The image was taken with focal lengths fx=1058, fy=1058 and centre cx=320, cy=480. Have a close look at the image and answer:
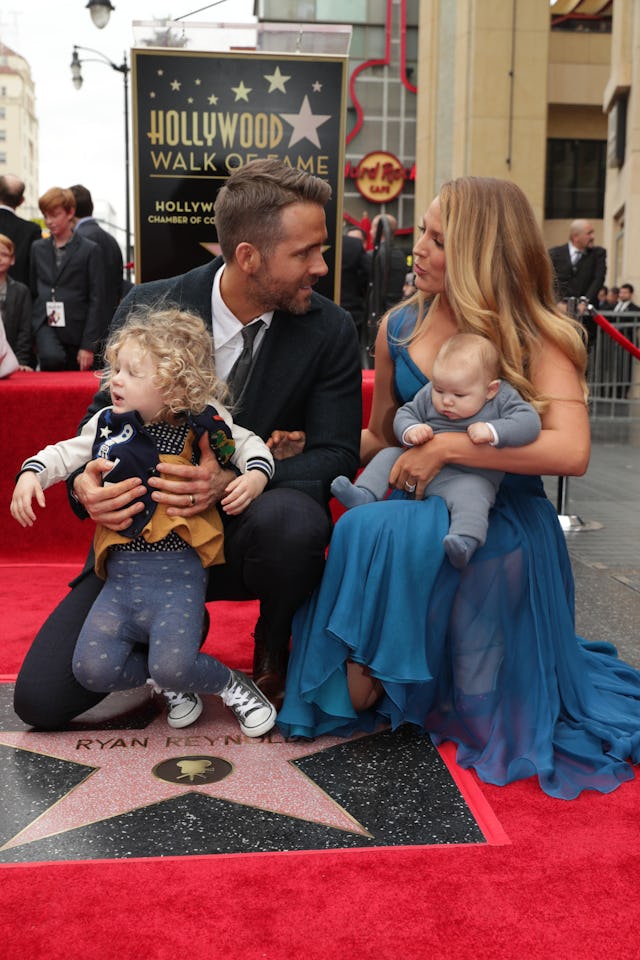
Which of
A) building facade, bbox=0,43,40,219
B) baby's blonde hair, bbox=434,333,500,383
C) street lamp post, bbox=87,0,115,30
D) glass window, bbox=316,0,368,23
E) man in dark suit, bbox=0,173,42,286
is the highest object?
building facade, bbox=0,43,40,219

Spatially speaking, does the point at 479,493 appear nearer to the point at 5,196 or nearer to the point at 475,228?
the point at 475,228

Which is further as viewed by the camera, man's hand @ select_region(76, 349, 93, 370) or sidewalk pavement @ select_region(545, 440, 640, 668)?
man's hand @ select_region(76, 349, 93, 370)

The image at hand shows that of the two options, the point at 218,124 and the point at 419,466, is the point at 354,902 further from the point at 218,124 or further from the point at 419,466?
the point at 218,124

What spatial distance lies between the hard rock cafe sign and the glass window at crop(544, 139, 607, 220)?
669 cm

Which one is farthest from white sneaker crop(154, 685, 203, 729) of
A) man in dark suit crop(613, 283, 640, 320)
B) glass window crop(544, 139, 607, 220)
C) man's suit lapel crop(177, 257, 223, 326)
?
glass window crop(544, 139, 607, 220)

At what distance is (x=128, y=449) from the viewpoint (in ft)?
9.36

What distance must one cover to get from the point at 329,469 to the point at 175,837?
126 cm

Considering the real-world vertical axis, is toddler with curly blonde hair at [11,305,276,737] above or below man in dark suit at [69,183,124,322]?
below

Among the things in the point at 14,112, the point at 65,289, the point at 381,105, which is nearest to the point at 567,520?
the point at 65,289

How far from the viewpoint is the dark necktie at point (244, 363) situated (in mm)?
3342

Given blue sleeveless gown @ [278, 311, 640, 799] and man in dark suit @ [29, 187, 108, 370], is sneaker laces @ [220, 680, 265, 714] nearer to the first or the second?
blue sleeveless gown @ [278, 311, 640, 799]

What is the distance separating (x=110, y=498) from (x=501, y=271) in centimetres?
127

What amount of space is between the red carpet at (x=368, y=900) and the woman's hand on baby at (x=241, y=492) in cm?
97

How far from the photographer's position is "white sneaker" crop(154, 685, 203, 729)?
3.01 meters
